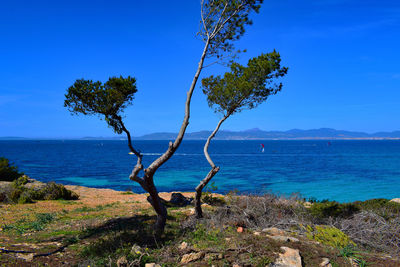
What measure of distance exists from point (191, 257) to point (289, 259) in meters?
2.19

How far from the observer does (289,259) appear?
7160 millimetres

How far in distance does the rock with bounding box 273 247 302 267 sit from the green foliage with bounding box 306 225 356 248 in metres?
1.83

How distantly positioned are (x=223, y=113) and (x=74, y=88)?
21.6 feet

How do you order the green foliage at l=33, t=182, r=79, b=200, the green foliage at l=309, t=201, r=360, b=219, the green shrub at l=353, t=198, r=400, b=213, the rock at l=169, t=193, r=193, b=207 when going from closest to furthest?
the green foliage at l=309, t=201, r=360, b=219
the green shrub at l=353, t=198, r=400, b=213
the rock at l=169, t=193, r=193, b=207
the green foliage at l=33, t=182, r=79, b=200

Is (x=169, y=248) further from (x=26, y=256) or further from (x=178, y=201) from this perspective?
(x=178, y=201)

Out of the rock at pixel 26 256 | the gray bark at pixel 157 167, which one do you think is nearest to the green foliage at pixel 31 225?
the rock at pixel 26 256

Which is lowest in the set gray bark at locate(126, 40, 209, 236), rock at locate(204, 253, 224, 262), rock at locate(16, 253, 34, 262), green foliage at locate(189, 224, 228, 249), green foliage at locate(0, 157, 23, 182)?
rock at locate(204, 253, 224, 262)

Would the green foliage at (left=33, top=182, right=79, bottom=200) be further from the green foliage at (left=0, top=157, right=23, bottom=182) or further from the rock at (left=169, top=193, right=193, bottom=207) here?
the rock at (left=169, top=193, right=193, bottom=207)

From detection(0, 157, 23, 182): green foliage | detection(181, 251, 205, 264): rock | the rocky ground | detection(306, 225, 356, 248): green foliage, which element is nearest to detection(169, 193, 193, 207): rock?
the rocky ground

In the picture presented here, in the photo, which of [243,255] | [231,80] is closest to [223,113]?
[231,80]

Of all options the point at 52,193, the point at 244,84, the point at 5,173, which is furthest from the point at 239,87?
the point at 5,173

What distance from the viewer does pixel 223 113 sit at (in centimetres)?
1403

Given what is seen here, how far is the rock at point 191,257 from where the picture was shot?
729 cm

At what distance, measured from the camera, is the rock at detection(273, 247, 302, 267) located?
6.98 metres
